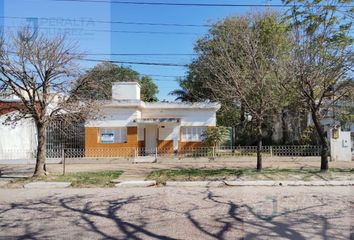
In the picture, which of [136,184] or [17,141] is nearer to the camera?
[136,184]

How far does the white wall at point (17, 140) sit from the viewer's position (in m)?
23.6

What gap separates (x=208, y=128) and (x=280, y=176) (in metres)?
13.1

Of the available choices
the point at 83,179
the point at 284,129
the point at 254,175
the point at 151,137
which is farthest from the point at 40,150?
the point at 284,129

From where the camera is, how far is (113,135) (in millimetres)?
25344

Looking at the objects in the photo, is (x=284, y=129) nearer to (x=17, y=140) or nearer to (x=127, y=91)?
(x=127, y=91)

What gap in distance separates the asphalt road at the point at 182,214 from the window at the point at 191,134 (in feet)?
49.8

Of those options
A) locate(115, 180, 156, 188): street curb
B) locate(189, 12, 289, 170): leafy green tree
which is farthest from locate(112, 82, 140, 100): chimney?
locate(115, 180, 156, 188): street curb

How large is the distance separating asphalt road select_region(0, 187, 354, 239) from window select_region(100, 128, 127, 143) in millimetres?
13925

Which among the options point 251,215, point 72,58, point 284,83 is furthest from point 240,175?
point 72,58

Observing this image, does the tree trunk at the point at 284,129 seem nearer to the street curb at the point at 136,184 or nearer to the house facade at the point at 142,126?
the house facade at the point at 142,126

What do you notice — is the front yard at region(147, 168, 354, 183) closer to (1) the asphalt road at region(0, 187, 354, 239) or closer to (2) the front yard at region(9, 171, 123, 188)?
(2) the front yard at region(9, 171, 123, 188)

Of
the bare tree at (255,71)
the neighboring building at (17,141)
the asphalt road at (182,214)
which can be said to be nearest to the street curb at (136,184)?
the asphalt road at (182,214)

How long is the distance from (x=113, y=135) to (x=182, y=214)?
18042 mm

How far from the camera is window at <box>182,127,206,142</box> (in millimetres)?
26562
